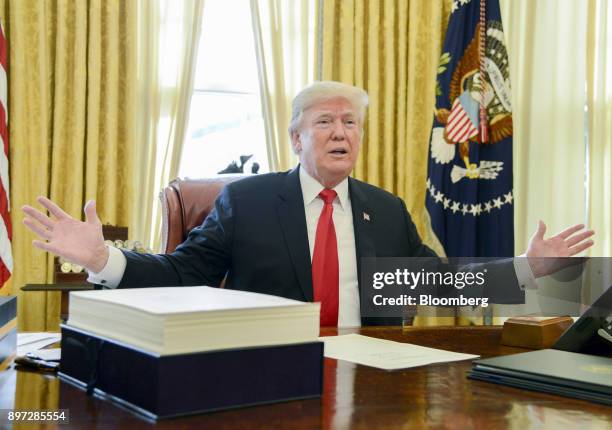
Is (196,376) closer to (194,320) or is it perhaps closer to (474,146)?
(194,320)

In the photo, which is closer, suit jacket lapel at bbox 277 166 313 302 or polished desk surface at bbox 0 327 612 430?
polished desk surface at bbox 0 327 612 430

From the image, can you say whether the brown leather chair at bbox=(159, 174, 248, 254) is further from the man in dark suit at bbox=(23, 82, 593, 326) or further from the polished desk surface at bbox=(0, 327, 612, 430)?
the polished desk surface at bbox=(0, 327, 612, 430)

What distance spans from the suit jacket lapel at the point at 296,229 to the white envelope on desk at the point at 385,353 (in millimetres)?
852

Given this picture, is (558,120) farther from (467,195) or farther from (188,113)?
(188,113)

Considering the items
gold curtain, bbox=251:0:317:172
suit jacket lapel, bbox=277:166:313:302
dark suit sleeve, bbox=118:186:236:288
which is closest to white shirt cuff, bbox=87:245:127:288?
dark suit sleeve, bbox=118:186:236:288

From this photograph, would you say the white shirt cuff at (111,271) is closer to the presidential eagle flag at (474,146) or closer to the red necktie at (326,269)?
the red necktie at (326,269)

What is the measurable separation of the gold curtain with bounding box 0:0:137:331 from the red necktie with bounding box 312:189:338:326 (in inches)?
79.8

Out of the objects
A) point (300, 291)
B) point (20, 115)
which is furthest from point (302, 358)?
point (20, 115)

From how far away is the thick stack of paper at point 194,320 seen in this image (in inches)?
30.4

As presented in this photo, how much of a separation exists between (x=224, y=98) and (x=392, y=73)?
1.16 m

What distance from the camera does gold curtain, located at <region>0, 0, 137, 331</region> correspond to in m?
Answer: 3.86

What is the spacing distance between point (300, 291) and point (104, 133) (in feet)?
7.49

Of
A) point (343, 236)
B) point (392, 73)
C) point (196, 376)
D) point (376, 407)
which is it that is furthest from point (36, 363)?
point (392, 73)

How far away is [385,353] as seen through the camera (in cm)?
126
